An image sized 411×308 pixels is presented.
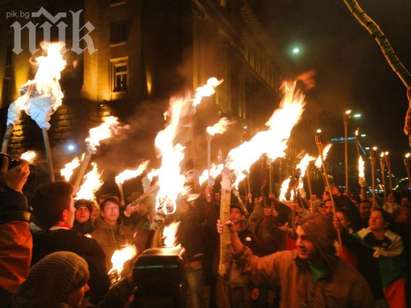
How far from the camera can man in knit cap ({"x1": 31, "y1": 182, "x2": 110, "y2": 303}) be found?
3295 mm

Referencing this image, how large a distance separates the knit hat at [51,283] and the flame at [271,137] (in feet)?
8.05

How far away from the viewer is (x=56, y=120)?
2466 cm

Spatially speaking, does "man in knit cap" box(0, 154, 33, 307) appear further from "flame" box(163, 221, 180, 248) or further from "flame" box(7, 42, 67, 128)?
"flame" box(163, 221, 180, 248)

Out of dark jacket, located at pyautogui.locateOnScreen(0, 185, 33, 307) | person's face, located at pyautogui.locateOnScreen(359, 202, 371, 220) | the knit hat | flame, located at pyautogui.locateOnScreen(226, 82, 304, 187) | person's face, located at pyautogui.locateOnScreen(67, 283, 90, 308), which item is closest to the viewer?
the knit hat

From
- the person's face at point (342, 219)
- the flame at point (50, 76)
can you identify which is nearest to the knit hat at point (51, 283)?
the flame at point (50, 76)

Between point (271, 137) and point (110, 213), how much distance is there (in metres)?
2.64

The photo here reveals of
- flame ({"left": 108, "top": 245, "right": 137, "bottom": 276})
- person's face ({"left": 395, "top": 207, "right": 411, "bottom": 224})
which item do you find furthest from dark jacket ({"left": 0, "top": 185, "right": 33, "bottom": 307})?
person's face ({"left": 395, "top": 207, "right": 411, "bottom": 224})

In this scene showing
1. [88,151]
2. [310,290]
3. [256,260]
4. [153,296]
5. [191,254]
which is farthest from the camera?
[191,254]

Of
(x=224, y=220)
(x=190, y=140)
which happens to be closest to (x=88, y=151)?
(x=224, y=220)

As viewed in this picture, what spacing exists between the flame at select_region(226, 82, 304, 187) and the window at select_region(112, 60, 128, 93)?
19.5 m

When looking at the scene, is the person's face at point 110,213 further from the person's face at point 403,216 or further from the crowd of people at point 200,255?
the person's face at point 403,216

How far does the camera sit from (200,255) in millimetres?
7320

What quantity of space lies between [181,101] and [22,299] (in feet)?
76.2

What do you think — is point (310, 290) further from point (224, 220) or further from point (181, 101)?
point (181, 101)
